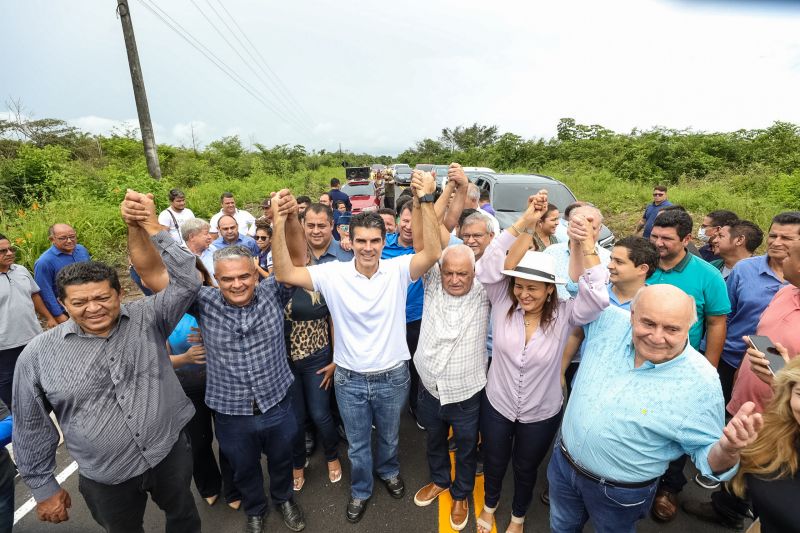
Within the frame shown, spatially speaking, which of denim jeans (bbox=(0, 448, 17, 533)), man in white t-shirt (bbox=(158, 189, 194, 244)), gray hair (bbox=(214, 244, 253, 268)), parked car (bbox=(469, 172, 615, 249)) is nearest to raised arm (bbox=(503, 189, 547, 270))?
gray hair (bbox=(214, 244, 253, 268))

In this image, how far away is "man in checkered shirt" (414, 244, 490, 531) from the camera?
237 centimetres

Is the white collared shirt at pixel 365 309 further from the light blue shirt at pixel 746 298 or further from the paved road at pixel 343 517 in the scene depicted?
the light blue shirt at pixel 746 298

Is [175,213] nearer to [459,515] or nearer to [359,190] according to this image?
[359,190]

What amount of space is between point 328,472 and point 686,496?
2.83 metres

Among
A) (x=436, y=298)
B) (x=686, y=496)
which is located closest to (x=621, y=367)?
(x=436, y=298)

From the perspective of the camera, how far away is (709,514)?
106 inches

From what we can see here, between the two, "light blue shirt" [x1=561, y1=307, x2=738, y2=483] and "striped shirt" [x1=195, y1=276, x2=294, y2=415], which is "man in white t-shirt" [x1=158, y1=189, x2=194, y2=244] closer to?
"striped shirt" [x1=195, y1=276, x2=294, y2=415]

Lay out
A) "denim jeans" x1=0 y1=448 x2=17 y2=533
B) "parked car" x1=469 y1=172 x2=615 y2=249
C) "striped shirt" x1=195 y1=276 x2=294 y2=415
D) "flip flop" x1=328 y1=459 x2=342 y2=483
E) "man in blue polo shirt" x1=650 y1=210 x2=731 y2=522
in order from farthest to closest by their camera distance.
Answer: "parked car" x1=469 y1=172 x2=615 y2=249 → "flip flop" x1=328 y1=459 x2=342 y2=483 → "man in blue polo shirt" x1=650 y1=210 x2=731 y2=522 → "striped shirt" x1=195 y1=276 x2=294 y2=415 → "denim jeans" x1=0 y1=448 x2=17 y2=533

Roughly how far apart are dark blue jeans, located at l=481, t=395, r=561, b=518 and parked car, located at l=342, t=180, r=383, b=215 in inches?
345

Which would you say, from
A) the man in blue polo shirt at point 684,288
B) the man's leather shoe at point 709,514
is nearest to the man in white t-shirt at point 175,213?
the man in blue polo shirt at point 684,288

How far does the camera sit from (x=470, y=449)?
8.53 ft

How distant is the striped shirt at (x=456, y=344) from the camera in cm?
240

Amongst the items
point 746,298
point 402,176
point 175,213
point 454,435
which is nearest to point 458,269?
point 454,435

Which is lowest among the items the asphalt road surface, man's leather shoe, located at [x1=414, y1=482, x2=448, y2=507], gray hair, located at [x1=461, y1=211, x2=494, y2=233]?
the asphalt road surface
